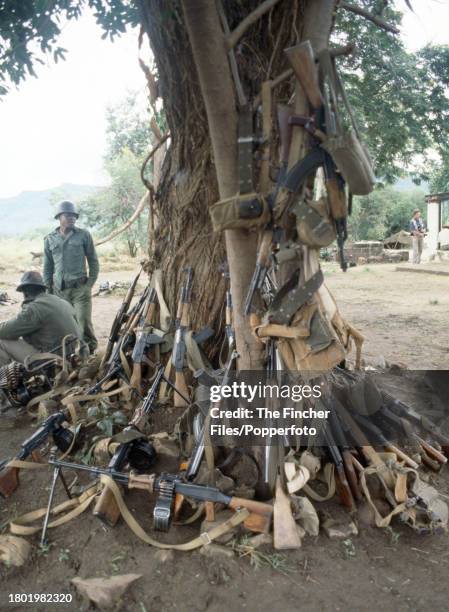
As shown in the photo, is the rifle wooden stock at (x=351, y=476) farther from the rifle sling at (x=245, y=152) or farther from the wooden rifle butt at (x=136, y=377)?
the wooden rifle butt at (x=136, y=377)

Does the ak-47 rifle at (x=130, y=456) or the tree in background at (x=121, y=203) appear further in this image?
the tree in background at (x=121, y=203)

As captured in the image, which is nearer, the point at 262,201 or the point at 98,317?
the point at 262,201

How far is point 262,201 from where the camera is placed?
8.89ft

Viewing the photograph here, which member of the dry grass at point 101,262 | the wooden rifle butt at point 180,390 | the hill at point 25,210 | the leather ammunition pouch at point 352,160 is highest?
the hill at point 25,210

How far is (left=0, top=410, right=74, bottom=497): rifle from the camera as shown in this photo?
2.99 m

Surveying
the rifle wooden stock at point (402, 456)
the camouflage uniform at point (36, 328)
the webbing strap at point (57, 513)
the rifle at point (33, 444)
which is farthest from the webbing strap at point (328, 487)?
the camouflage uniform at point (36, 328)

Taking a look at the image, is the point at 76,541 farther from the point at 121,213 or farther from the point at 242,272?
the point at 121,213

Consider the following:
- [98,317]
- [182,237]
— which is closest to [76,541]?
[182,237]

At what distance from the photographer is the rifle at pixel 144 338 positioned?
4.14 meters

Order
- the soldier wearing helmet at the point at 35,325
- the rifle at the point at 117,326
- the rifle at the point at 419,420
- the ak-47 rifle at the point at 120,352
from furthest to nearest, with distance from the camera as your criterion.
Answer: the soldier wearing helmet at the point at 35,325, the rifle at the point at 117,326, the ak-47 rifle at the point at 120,352, the rifle at the point at 419,420

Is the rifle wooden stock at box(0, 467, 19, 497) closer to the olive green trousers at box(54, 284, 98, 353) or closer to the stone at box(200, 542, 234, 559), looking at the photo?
the stone at box(200, 542, 234, 559)

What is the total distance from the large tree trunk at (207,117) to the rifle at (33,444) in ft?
4.31

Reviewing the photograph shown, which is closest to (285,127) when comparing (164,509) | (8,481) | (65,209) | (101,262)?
(164,509)

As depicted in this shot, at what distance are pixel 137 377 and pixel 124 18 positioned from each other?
10.3ft
